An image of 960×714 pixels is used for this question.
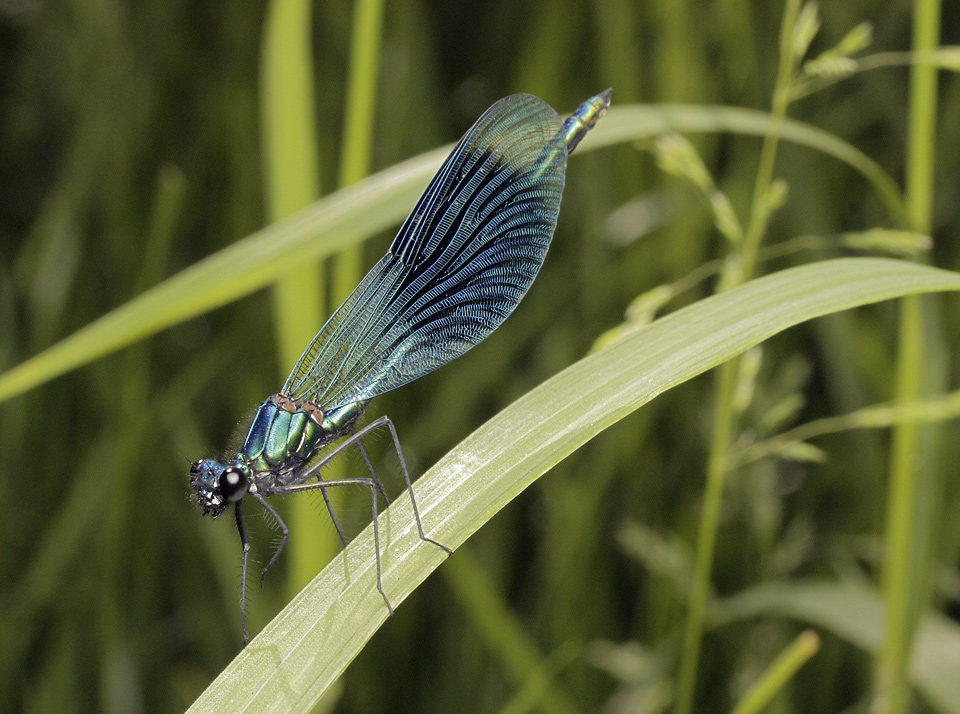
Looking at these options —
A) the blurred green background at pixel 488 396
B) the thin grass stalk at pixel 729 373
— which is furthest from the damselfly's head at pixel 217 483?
the thin grass stalk at pixel 729 373

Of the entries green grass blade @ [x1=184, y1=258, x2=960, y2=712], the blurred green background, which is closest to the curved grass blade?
green grass blade @ [x1=184, y1=258, x2=960, y2=712]

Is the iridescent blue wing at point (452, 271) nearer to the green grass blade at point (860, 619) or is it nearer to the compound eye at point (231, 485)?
the compound eye at point (231, 485)

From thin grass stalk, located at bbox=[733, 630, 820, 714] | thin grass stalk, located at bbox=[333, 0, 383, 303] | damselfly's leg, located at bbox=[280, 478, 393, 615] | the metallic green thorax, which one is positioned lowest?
thin grass stalk, located at bbox=[733, 630, 820, 714]

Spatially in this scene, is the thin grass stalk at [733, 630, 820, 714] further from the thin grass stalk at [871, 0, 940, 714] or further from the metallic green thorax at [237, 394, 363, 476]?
the metallic green thorax at [237, 394, 363, 476]

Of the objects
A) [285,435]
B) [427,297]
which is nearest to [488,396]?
[427,297]

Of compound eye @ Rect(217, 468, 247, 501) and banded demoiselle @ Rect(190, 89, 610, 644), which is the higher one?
banded demoiselle @ Rect(190, 89, 610, 644)

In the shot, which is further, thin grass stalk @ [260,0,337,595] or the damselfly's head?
thin grass stalk @ [260,0,337,595]

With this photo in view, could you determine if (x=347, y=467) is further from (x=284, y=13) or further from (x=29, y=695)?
(x=29, y=695)

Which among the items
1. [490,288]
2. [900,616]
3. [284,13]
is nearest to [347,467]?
[490,288]
